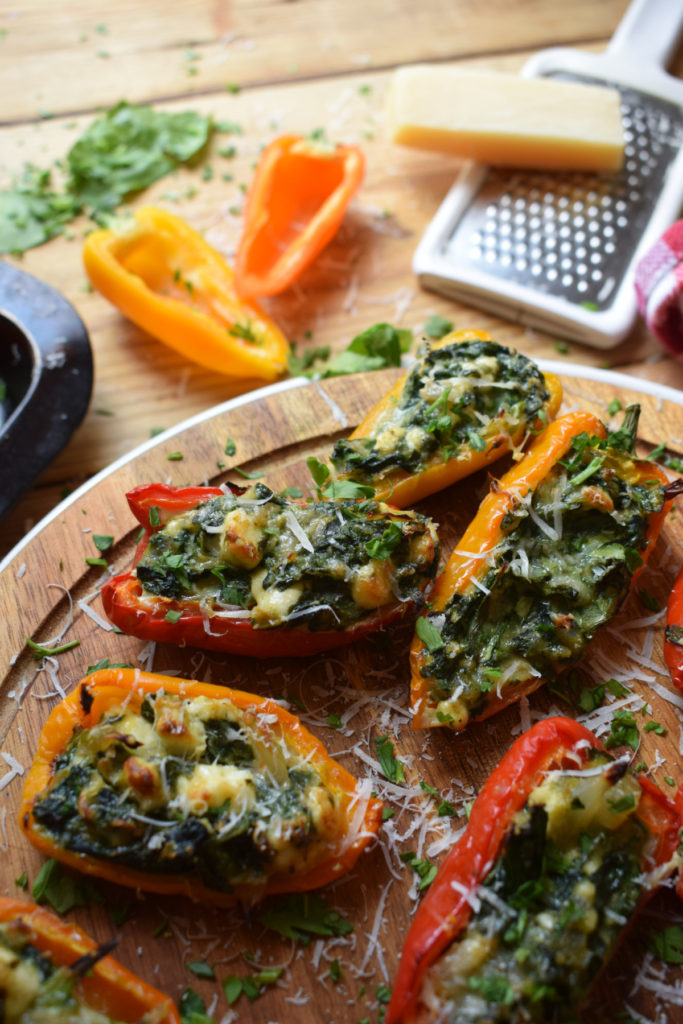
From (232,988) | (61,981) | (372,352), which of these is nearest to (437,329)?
(372,352)

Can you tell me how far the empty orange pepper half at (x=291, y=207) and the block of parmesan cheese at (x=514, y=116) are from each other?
397mm

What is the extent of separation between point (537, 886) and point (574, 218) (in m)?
3.04

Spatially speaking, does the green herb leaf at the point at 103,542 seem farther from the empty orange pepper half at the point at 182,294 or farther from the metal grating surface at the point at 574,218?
the metal grating surface at the point at 574,218

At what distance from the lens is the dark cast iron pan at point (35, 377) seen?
3281 millimetres

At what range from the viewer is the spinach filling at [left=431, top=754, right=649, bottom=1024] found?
225 centimetres

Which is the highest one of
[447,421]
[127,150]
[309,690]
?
[127,150]

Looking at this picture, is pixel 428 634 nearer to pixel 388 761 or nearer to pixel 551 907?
pixel 388 761

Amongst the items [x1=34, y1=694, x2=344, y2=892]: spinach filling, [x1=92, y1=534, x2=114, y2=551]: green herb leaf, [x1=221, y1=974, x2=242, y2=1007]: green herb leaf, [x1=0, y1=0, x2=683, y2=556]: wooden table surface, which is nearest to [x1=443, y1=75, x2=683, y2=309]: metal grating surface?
[x1=0, y1=0, x2=683, y2=556]: wooden table surface

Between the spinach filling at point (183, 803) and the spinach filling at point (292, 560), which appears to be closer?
the spinach filling at point (183, 803)

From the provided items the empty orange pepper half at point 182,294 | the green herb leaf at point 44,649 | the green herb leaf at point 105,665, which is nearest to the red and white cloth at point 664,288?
the empty orange pepper half at point 182,294

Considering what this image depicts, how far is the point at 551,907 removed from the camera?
235cm

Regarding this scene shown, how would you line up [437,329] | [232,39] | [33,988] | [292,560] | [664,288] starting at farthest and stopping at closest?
[232,39] → [437,329] → [664,288] → [292,560] → [33,988]

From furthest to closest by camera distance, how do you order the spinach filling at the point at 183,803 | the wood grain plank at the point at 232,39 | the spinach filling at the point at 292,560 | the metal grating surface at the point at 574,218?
the wood grain plank at the point at 232,39 → the metal grating surface at the point at 574,218 → the spinach filling at the point at 292,560 → the spinach filling at the point at 183,803

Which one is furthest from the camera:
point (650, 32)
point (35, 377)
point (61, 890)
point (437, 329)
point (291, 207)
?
point (650, 32)
